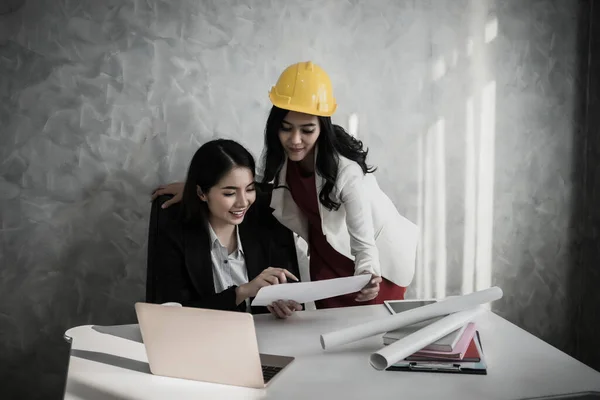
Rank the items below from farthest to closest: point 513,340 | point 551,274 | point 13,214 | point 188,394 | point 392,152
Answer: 1. point 551,274
2. point 392,152
3. point 13,214
4. point 513,340
5. point 188,394

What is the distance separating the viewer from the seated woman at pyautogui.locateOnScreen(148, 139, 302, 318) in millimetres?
2057

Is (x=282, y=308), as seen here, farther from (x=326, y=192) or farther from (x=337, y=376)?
(x=326, y=192)

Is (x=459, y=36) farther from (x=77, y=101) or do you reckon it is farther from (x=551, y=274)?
(x=77, y=101)

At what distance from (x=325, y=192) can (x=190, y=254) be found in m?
0.51

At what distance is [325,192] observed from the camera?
210 cm

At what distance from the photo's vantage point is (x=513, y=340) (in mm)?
1483

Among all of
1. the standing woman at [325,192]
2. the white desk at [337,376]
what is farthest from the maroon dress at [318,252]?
the white desk at [337,376]

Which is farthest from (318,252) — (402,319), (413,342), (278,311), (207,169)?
(413,342)

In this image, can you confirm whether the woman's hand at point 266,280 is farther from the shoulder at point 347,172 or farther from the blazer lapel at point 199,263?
the shoulder at point 347,172

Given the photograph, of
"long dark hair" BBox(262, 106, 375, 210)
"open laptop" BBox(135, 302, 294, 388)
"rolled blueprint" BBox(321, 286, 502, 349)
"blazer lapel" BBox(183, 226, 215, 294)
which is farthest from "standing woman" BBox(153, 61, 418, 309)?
"open laptop" BBox(135, 302, 294, 388)

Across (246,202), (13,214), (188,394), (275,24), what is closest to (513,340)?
(188,394)

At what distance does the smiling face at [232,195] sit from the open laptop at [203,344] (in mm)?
832

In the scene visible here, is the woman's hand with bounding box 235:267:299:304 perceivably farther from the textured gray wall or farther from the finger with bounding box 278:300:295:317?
the textured gray wall

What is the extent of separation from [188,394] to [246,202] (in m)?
0.94
